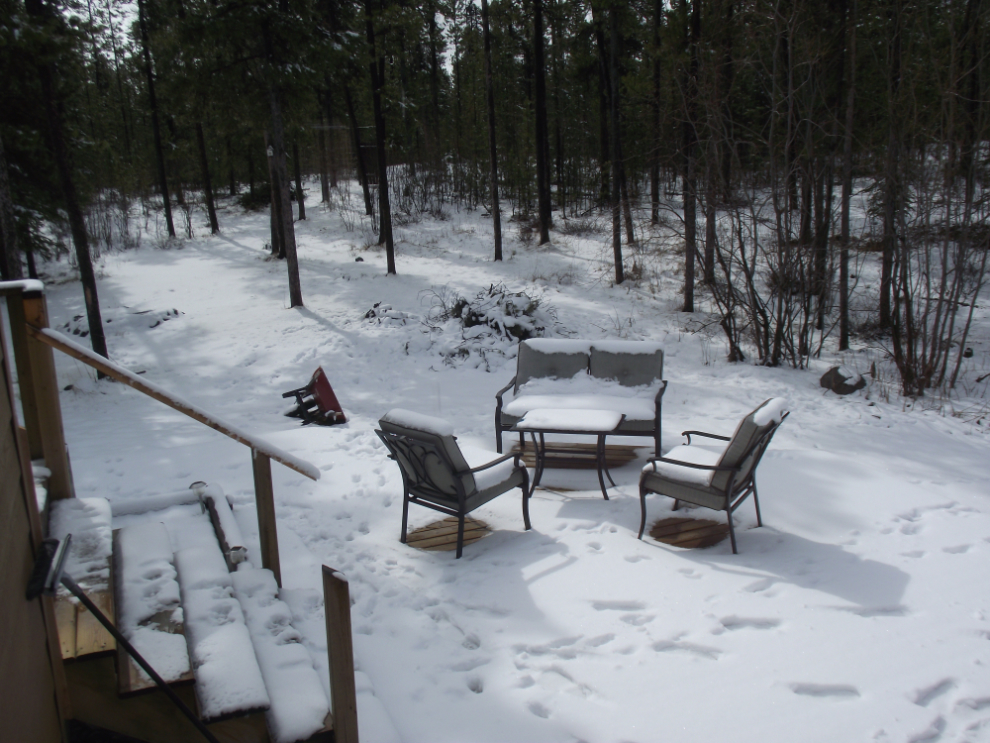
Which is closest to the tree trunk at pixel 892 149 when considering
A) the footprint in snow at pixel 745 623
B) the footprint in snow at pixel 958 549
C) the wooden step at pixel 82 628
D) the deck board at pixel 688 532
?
the footprint in snow at pixel 958 549

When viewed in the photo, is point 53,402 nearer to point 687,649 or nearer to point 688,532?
point 687,649

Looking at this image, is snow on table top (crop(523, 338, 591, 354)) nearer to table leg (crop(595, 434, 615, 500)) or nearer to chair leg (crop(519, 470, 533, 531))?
table leg (crop(595, 434, 615, 500))

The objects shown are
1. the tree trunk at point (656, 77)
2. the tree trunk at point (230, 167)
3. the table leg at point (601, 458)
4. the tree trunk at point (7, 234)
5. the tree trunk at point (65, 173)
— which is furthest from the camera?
the tree trunk at point (230, 167)

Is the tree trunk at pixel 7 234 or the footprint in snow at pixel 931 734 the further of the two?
the tree trunk at pixel 7 234

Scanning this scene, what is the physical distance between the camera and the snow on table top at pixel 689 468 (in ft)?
15.6

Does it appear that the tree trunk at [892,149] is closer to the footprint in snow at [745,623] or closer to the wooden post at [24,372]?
the footprint in snow at [745,623]

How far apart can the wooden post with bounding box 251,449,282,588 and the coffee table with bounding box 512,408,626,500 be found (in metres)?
2.39

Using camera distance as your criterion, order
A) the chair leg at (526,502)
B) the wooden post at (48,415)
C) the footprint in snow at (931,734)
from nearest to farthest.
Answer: the footprint in snow at (931,734)
the wooden post at (48,415)
the chair leg at (526,502)

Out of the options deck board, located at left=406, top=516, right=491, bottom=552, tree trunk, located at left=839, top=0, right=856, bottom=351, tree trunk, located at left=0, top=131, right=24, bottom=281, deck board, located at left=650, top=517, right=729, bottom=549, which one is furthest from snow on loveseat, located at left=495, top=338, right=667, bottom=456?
tree trunk, located at left=0, top=131, right=24, bottom=281

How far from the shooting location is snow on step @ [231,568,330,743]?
2608 millimetres

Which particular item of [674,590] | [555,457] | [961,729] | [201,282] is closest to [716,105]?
[555,457]

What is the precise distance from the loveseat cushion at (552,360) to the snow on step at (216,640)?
4.42 m

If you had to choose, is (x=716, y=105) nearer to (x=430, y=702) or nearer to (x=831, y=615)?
(x=831, y=615)

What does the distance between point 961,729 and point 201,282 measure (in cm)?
1695
